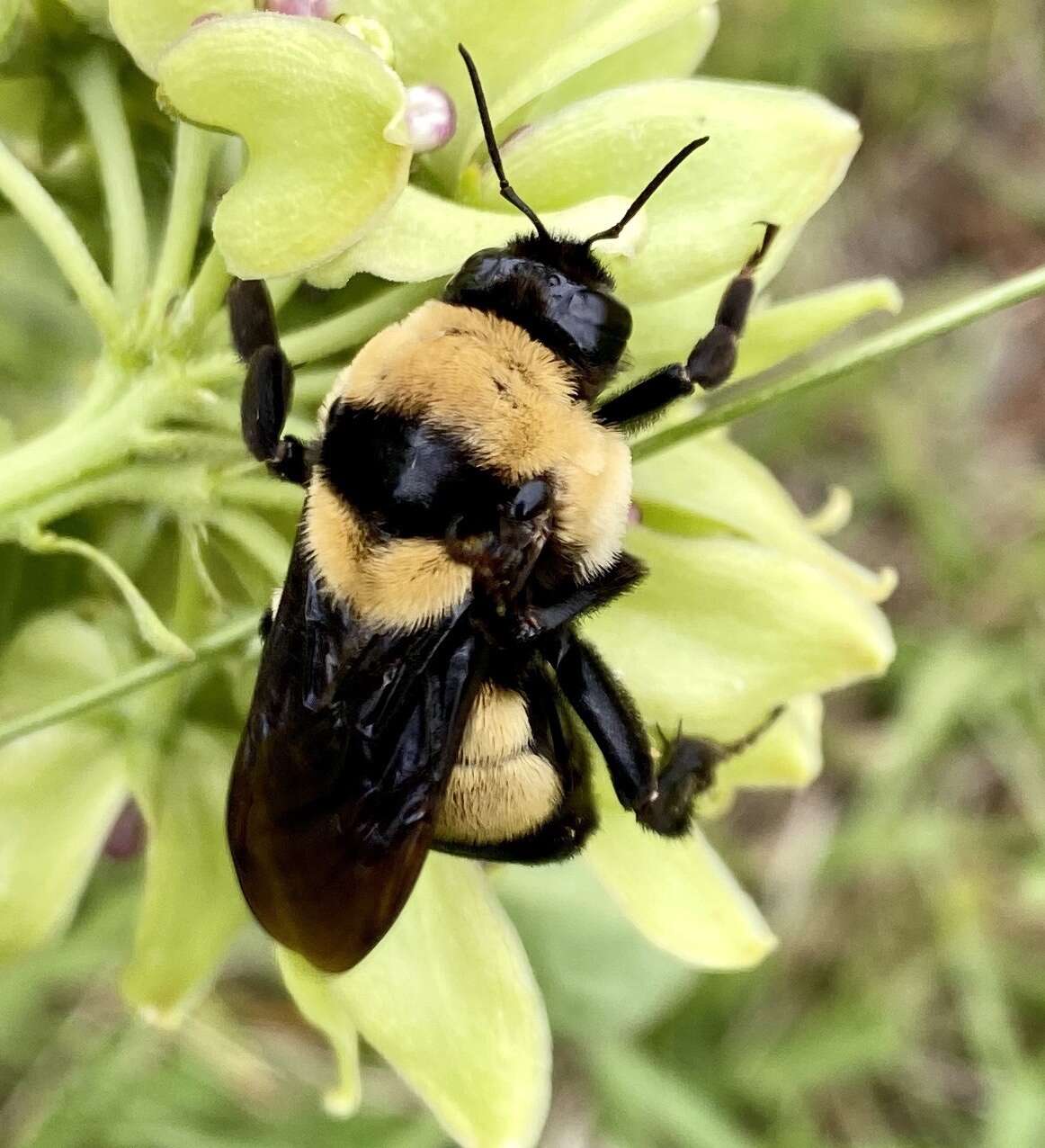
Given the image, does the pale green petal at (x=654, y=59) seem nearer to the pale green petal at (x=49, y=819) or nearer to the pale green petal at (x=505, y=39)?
the pale green petal at (x=505, y=39)

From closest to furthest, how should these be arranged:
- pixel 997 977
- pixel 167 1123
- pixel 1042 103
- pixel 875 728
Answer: pixel 167 1123 → pixel 997 977 → pixel 875 728 → pixel 1042 103

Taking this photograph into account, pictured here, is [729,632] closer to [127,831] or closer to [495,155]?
[495,155]

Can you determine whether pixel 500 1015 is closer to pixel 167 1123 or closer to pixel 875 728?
pixel 167 1123

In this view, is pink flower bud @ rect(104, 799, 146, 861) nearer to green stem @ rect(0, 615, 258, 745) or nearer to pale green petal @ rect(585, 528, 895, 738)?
green stem @ rect(0, 615, 258, 745)

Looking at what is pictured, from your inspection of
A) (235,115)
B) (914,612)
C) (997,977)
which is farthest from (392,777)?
(914,612)

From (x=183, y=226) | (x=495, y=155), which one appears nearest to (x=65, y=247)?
(x=183, y=226)
